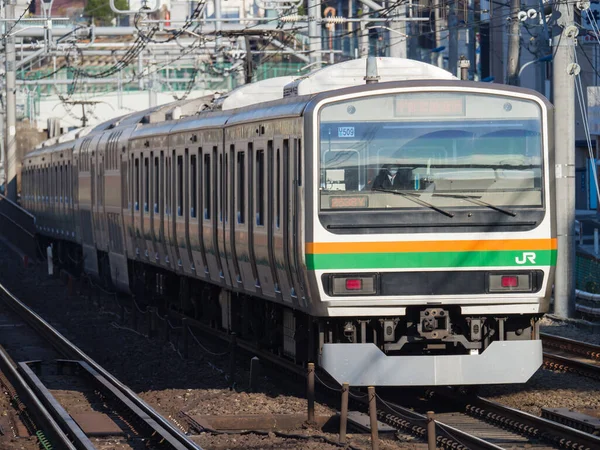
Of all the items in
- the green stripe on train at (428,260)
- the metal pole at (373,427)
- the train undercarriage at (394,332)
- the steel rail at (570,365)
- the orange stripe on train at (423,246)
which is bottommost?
the steel rail at (570,365)

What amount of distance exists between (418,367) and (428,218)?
1215 millimetres

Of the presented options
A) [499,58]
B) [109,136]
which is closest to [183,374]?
[109,136]

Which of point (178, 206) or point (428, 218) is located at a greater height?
point (428, 218)

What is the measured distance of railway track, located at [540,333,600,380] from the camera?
1344 cm

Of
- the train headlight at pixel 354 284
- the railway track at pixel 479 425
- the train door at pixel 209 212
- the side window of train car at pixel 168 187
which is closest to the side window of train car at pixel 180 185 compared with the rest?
the side window of train car at pixel 168 187

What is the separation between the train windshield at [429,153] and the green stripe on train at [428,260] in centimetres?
39

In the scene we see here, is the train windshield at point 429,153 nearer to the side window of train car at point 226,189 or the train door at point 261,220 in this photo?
the train door at point 261,220

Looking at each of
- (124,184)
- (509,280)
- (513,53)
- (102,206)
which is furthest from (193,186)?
(513,53)

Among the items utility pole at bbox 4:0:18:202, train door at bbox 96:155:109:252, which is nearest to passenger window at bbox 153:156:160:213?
train door at bbox 96:155:109:252

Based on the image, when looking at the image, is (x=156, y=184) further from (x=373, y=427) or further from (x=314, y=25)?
(x=314, y=25)

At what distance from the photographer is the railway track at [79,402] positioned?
35.4 feet

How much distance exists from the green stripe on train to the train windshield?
0.39 meters

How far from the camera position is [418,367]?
11031mm

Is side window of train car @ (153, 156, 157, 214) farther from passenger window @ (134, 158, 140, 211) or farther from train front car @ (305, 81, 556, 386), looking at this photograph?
train front car @ (305, 81, 556, 386)
